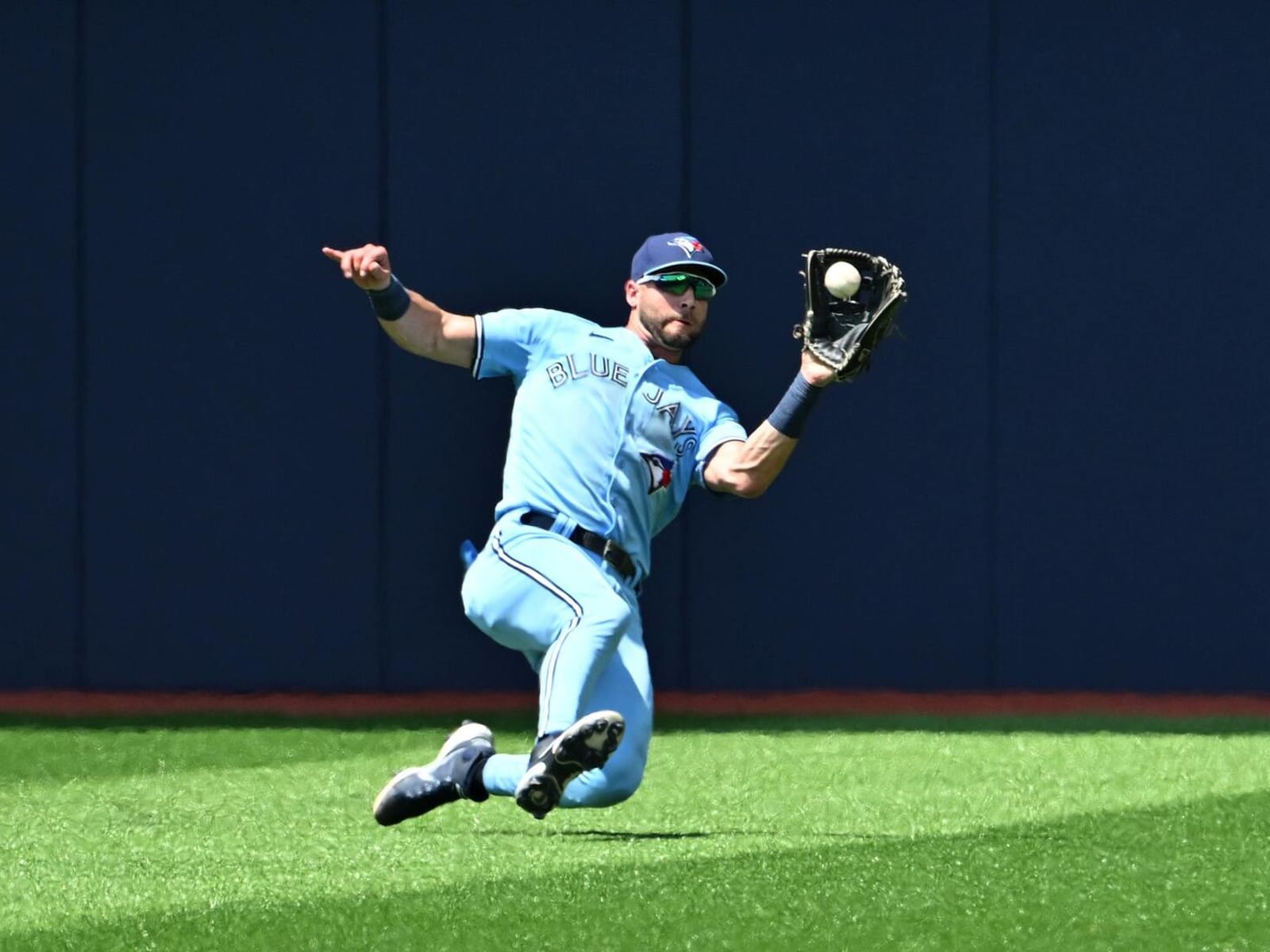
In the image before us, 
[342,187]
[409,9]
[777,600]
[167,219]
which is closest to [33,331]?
[167,219]

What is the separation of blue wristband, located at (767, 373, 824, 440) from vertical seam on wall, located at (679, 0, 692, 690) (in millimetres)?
4653

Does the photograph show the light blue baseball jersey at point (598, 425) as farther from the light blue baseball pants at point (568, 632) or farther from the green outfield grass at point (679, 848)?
the green outfield grass at point (679, 848)

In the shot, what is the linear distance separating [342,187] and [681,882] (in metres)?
5.58

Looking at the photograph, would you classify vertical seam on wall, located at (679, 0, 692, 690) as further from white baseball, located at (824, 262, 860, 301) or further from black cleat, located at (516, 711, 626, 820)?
black cleat, located at (516, 711, 626, 820)

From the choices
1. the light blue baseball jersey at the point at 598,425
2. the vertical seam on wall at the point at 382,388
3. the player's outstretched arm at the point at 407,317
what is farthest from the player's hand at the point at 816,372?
the vertical seam on wall at the point at 382,388

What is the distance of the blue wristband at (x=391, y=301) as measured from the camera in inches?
268

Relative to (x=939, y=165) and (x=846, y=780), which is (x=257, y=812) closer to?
(x=846, y=780)

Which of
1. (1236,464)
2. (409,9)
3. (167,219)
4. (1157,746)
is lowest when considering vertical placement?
(1157,746)

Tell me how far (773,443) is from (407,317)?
46.4 inches

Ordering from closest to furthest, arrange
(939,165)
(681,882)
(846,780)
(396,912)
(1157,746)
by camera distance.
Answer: (396,912) → (681,882) → (846,780) → (1157,746) → (939,165)

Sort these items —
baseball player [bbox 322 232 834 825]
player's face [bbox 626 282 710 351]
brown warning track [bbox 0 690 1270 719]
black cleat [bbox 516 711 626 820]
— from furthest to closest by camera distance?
brown warning track [bbox 0 690 1270 719]
player's face [bbox 626 282 710 351]
baseball player [bbox 322 232 834 825]
black cleat [bbox 516 711 626 820]

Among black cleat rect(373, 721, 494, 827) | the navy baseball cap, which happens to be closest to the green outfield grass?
black cleat rect(373, 721, 494, 827)

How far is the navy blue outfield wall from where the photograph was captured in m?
11.2

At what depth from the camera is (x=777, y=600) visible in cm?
1130
